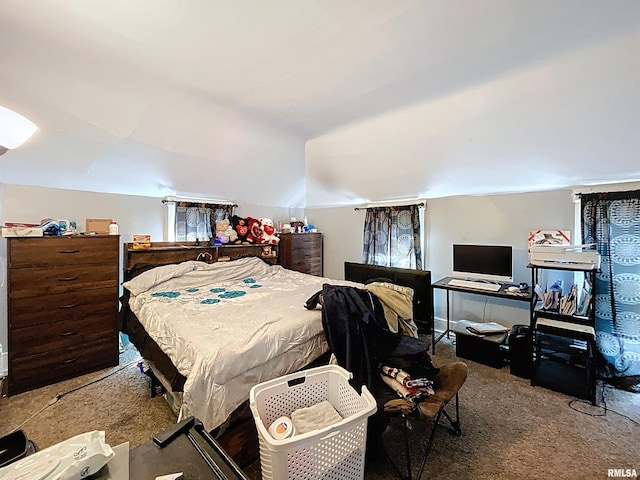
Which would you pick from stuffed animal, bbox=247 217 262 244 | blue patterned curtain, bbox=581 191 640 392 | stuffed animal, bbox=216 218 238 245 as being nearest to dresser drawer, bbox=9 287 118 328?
stuffed animal, bbox=216 218 238 245

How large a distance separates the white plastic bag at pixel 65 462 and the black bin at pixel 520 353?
10.4 feet

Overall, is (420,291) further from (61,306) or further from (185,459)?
(61,306)

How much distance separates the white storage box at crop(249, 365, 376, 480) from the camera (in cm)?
116

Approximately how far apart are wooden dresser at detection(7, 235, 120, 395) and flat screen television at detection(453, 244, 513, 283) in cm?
378

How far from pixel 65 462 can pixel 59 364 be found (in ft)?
9.07

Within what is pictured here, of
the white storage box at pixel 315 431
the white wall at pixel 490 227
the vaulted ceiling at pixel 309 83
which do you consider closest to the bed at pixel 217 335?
the white storage box at pixel 315 431

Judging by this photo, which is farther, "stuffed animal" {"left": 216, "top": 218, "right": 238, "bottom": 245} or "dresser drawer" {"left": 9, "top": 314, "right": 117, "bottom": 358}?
"stuffed animal" {"left": 216, "top": 218, "right": 238, "bottom": 245}

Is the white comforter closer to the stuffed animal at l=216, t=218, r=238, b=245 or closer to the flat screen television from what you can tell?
the stuffed animal at l=216, t=218, r=238, b=245

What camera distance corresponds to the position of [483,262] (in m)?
3.32

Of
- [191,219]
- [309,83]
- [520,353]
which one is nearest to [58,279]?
[191,219]

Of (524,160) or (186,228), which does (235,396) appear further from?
(524,160)

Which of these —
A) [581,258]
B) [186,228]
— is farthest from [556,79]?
[186,228]

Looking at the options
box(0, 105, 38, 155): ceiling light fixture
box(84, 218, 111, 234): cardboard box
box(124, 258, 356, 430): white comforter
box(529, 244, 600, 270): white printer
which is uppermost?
box(0, 105, 38, 155): ceiling light fixture

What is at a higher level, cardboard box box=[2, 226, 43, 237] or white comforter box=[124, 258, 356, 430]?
cardboard box box=[2, 226, 43, 237]
